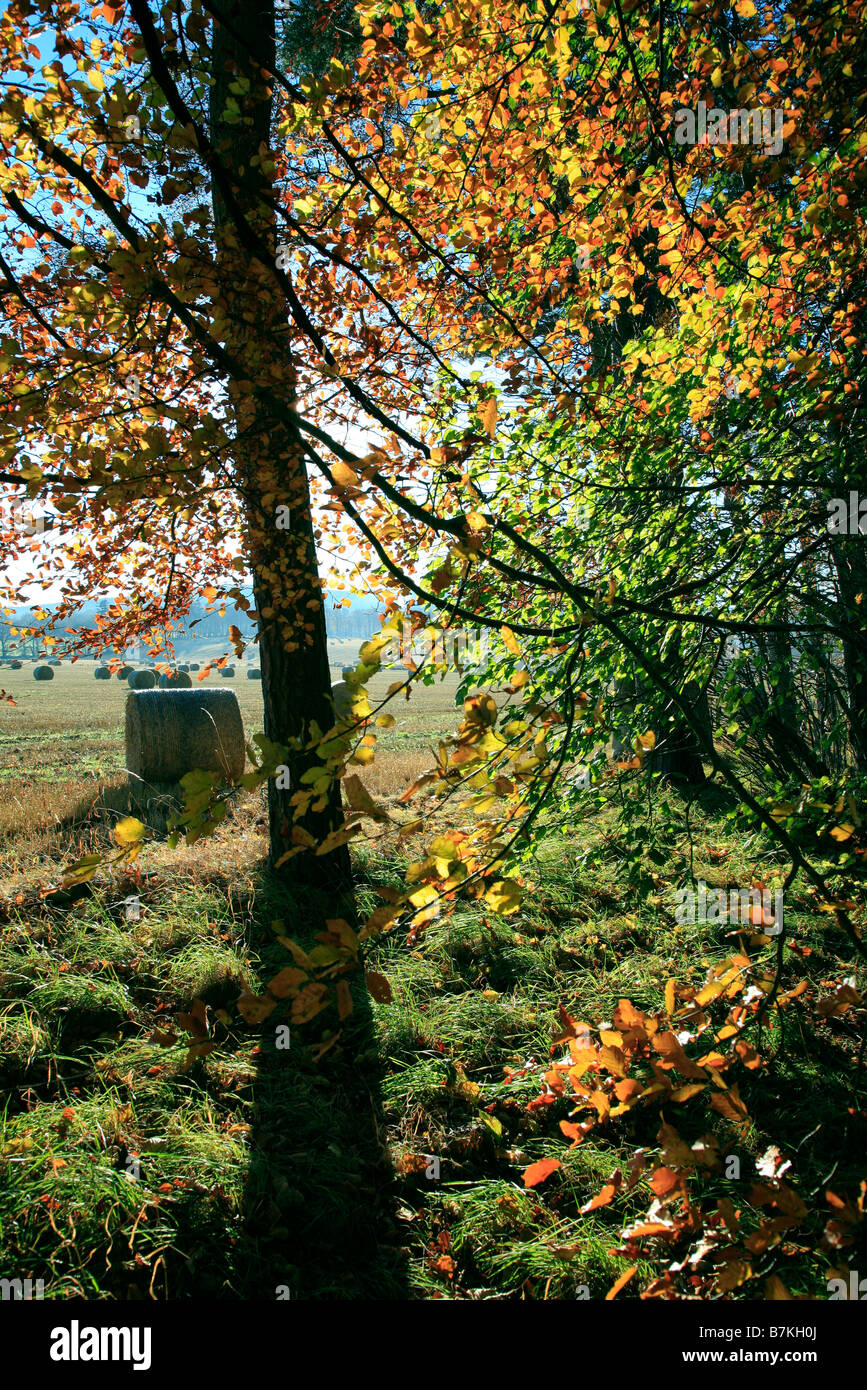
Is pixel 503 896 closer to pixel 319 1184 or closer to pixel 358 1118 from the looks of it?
pixel 319 1184

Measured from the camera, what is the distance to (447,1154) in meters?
2.90

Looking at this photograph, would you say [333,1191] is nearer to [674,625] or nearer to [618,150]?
[674,625]

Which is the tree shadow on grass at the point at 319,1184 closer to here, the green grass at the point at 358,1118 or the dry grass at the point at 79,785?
the green grass at the point at 358,1118

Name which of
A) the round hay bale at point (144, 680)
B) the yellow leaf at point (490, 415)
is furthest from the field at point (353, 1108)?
the round hay bale at point (144, 680)

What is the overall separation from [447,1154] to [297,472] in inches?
142

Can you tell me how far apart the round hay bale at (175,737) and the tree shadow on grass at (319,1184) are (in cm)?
529

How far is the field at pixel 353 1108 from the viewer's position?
7.68ft

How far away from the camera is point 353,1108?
317 cm

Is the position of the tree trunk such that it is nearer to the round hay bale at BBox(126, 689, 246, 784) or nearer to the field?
the field

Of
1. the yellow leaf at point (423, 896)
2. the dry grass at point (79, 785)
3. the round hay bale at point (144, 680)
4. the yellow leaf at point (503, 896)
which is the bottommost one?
the dry grass at point (79, 785)

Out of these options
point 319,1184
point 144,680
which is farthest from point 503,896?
point 144,680

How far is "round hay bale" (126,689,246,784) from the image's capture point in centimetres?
848
